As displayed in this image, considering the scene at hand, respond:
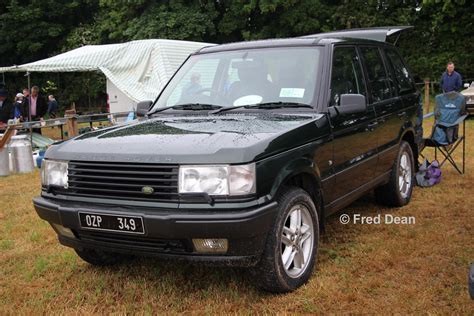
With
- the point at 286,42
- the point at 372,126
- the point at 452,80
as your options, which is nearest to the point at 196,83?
the point at 286,42

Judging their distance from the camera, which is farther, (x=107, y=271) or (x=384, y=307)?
(x=107, y=271)

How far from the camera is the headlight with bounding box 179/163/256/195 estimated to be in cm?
295

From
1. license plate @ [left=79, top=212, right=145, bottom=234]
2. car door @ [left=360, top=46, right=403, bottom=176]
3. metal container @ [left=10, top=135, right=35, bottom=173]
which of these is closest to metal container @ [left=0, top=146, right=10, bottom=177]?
metal container @ [left=10, top=135, right=35, bottom=173]

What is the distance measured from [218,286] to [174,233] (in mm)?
875

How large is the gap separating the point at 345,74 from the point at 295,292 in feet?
6.63

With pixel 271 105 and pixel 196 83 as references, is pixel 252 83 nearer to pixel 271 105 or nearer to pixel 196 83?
pixel 271 105

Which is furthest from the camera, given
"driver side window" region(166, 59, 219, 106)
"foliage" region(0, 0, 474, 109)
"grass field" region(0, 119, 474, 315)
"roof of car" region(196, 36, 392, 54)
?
"foliage" region(0, 0, 474, 109)

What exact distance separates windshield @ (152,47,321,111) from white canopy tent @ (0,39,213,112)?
8422mm

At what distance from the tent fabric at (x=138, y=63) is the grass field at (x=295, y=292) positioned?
28.2ft

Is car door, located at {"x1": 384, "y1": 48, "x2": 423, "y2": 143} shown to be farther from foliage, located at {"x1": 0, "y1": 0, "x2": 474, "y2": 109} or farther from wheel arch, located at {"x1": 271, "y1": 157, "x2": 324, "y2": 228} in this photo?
foliage, located at {"x1": 0, "y1": 0, "x2": 474, "y2": 109}

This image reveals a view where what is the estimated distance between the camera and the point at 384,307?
3.23 m

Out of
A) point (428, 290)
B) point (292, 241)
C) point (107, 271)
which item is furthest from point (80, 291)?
point (428, 290)

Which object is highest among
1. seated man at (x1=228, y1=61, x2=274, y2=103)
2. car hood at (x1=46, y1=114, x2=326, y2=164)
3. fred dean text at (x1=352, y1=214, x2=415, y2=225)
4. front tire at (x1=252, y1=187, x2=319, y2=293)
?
seated man at (x1=228, y1=61, x2=274, y2=103)

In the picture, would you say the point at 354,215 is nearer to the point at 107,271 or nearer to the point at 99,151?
the point at 107,271
